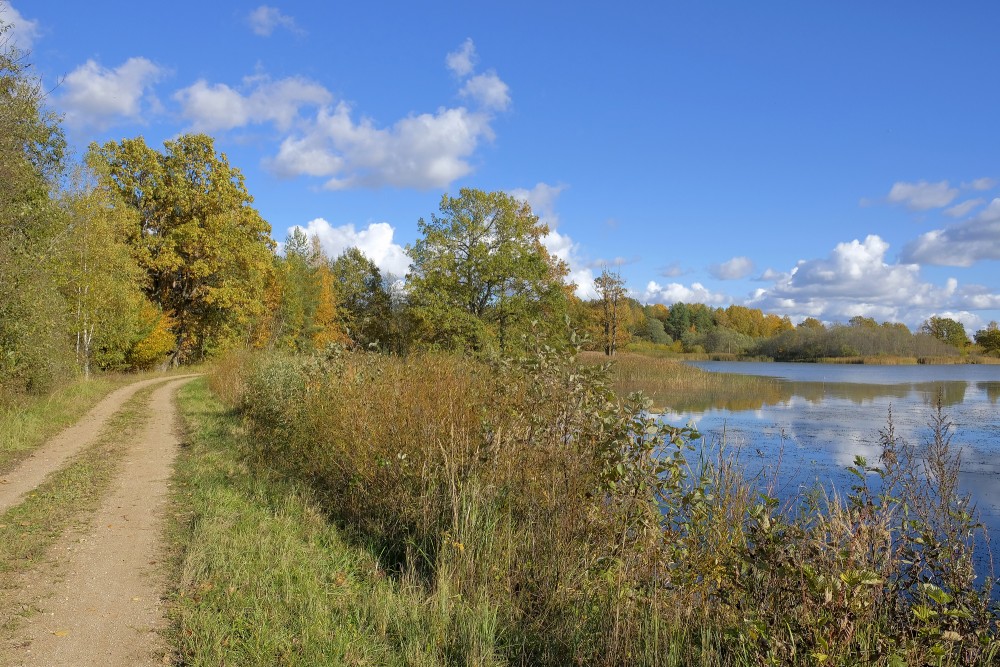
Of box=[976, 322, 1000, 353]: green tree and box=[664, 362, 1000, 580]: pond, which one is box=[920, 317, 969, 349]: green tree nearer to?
box=[976, 322, 1000, 353]: green tree

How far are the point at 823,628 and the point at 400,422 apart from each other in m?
4.82

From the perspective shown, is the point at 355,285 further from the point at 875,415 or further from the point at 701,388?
the point at 875,415

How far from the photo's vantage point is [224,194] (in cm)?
3219

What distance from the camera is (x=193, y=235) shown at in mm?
30609

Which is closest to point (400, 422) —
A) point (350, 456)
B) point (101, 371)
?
point (350, 456)

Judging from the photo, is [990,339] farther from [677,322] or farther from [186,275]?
[186,275]

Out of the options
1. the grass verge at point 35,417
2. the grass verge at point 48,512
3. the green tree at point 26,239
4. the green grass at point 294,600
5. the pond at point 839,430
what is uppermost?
the green tree at point 26,239

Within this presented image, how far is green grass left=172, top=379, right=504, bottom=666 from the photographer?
12.9ft

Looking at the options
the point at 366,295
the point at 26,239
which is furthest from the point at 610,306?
the point at 26,239

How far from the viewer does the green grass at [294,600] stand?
12.9 ft

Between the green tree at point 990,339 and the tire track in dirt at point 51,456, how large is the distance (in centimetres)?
9406

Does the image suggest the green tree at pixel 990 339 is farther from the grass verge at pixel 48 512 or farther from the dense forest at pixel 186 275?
the grass verge at pixel 48 512

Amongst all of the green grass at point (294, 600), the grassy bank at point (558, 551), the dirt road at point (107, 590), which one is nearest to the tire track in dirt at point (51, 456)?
the dirt road at point (107, 590)

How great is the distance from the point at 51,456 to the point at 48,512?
3813 mm
